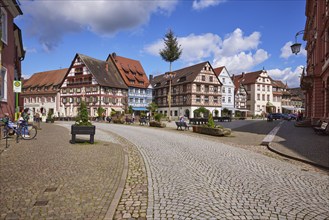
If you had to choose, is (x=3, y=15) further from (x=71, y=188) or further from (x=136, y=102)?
(x=136, y=102)

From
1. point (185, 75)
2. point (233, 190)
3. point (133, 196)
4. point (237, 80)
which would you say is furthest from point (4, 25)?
point (237, 80)

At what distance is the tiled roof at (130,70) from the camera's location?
61912 mm

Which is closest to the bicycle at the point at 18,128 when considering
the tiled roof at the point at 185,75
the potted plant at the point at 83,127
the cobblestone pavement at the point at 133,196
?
the potted plant at the point at 83,127

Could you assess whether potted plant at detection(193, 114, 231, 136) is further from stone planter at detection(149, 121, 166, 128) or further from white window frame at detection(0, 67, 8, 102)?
white window frame at detection(0, 67, 8, 102)

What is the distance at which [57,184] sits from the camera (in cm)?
538

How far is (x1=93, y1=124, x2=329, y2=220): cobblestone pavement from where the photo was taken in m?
4.20

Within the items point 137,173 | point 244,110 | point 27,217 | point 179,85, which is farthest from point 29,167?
point 244,110

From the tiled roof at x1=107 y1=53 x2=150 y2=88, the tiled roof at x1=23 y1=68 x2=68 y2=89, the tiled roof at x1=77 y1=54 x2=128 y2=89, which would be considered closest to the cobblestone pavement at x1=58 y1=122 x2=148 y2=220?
the tiled roof at x1=77 y1=54 x2=128 y2=89

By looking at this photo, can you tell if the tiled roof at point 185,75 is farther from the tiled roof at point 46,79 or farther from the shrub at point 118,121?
the shrub at point 118,121

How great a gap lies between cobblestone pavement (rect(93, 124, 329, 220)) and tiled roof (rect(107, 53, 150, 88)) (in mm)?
54649

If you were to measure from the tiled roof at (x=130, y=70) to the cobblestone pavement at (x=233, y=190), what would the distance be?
54649 millimetres

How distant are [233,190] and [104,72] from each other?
182 feet

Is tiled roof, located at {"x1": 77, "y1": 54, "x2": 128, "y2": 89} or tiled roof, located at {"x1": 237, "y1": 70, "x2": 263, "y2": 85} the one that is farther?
tiled roof, located at {"x1": 237, "y1": 70, "x2": 263, "y2": 85}

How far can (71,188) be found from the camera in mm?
5133
